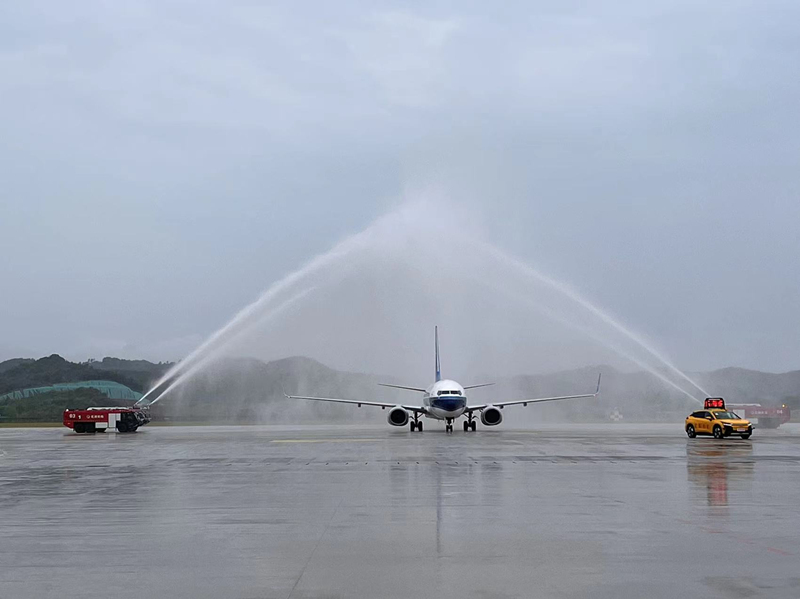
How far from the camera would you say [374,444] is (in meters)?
47.0

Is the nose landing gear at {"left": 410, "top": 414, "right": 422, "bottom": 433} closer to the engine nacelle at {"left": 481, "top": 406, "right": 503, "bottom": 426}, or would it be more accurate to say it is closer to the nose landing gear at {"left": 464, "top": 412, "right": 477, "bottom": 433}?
the nose landing gear at {"left": 464, "top": 412, "right": 477, "bottom": 433}

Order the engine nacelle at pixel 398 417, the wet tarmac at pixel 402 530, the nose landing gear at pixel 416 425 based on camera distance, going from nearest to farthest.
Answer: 1. the wet tarmac at pixel 402 530
2. the nose landing gear at pixel 416 425
3. the engine nacelle at pixel 398 417

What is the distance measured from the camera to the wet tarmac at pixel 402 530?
1163 cm

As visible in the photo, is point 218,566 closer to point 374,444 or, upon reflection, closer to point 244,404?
point 374,444

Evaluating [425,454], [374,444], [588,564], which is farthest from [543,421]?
[588,564]

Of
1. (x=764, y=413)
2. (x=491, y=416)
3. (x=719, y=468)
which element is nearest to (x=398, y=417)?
(x=491, y=416)

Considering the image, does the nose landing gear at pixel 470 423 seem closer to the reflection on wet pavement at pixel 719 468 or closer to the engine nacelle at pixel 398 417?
the engine nacelle at pixel 398 417

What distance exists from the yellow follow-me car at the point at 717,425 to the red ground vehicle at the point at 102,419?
41.0 metres

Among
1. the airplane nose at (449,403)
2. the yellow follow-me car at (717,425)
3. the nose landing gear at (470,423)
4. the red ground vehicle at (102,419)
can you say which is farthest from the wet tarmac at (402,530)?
the red ground vehicle at (102,419)

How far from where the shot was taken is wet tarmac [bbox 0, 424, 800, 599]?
11633 mm

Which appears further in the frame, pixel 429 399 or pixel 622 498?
pixel 429 399

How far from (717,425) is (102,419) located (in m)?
44.2

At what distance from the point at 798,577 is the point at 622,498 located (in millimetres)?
9243

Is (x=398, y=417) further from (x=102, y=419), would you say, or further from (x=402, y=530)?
(x=402, y=530)
